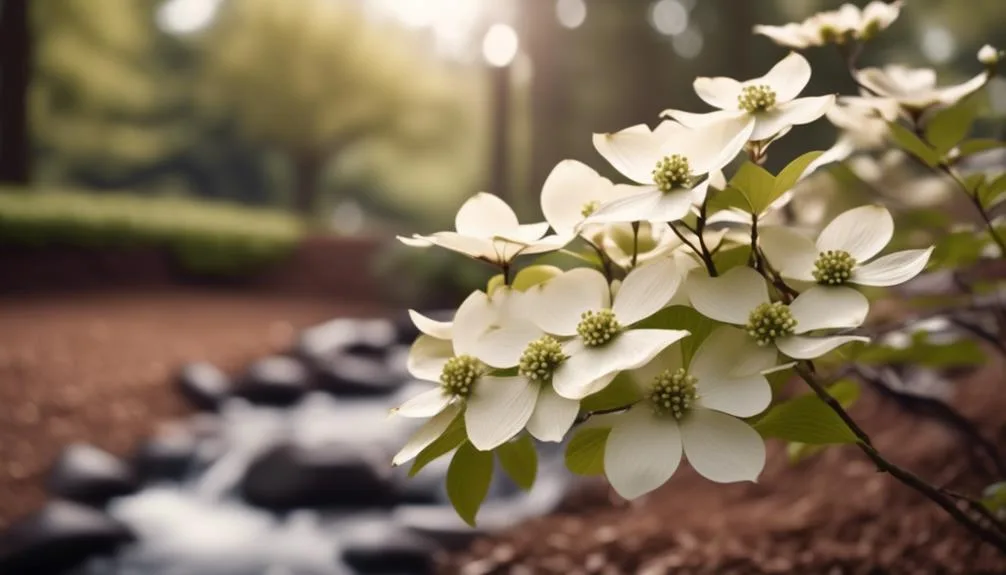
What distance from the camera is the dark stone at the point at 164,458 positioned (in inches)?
126

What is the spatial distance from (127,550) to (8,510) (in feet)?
1.55

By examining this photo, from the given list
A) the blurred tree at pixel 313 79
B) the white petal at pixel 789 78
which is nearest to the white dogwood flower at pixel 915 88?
the white petal at pixel 789 78

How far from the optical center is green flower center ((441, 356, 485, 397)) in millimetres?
608

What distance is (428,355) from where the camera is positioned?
688mm

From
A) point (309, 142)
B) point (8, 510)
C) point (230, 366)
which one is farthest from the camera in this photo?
point (309, 142)

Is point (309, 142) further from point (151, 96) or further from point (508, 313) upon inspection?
point (508, 313)

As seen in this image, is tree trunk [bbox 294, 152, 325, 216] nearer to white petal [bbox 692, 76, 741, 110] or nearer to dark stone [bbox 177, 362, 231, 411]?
dark stone [bbox 177, 362, 231, 411]

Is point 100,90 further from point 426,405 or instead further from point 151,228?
point 426,405

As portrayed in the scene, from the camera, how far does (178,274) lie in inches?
256

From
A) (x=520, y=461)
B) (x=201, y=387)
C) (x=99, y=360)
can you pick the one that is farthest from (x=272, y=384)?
(x=520, y=461)

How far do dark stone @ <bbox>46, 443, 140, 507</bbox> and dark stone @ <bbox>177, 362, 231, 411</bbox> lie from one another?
0.91 m

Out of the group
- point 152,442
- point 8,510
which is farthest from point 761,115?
point 152,442

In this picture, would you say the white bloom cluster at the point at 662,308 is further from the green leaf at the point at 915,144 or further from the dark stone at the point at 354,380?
the dark stone at the point at 354,380

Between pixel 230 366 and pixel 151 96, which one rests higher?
pixel 151 96
